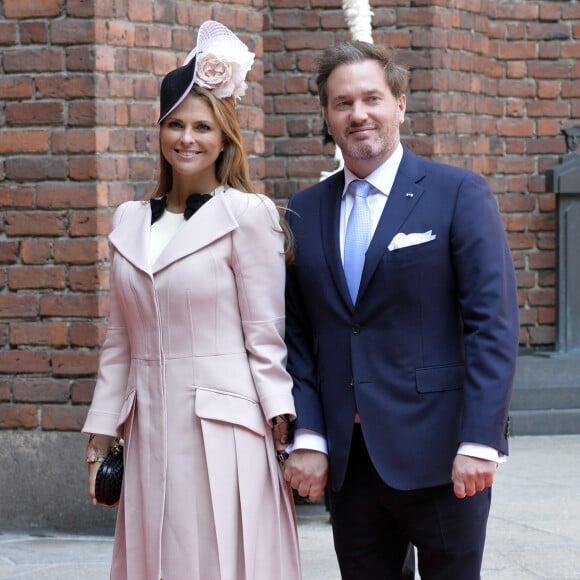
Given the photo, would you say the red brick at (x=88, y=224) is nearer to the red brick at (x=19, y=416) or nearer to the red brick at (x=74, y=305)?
the red brick at (x=74, y=305)

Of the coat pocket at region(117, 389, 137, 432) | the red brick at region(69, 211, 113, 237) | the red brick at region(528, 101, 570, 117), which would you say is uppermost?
the red brick at region(528, 101, 570, 117)

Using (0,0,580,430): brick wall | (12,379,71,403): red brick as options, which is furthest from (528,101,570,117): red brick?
(12,379,71,403): red brick

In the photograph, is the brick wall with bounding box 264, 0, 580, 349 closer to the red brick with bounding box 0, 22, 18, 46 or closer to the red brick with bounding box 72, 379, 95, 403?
the red brick with bounding box 0, 22, 18, 46

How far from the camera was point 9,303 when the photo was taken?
5.61 meters

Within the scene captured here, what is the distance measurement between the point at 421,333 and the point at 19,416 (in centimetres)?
283

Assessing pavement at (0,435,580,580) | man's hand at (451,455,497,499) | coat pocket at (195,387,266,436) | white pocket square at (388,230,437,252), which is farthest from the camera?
pavement at (0,435,580,580)

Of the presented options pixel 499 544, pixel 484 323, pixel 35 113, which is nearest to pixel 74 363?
pixel 35 113

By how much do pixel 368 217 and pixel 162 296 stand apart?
582 mm

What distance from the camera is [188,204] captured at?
138 inches

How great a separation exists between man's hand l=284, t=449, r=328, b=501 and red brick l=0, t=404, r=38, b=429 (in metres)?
2.46

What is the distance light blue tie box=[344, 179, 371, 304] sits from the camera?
132 inches

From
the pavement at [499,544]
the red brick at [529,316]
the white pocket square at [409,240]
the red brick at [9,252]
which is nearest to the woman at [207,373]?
the white pocket square at [409,240]

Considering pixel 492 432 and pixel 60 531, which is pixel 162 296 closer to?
pixel 492 432

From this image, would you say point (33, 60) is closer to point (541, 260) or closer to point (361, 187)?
point (361, 187)
